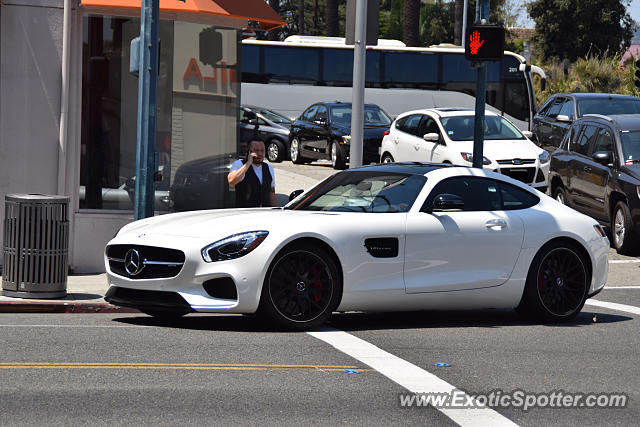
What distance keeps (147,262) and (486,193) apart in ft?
10.3

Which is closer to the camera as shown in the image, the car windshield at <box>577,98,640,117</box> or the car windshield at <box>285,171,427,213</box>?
the car windshield at <box>285,171,427,213</box>

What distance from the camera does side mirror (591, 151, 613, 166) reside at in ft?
54.6

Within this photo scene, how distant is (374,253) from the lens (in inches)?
377

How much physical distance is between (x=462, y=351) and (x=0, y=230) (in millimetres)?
7053

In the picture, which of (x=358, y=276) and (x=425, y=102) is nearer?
(x=358, y=276)

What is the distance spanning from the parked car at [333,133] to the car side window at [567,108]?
456 centimetres

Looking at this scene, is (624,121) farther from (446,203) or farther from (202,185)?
(446,203)

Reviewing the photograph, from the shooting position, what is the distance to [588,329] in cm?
1019

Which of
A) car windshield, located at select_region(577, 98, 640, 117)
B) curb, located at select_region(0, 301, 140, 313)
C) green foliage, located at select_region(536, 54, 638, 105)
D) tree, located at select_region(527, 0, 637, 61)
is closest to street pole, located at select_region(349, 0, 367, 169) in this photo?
curb, located at select_region(0, 301, 140, 313)

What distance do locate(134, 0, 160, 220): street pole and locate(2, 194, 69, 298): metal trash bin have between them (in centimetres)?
114

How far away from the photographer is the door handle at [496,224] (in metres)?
10.1

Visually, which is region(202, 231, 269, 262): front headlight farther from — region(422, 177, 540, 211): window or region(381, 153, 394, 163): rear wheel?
region(381, 153, 394, 163): rear wheel

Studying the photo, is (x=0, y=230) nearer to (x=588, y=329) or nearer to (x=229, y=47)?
(x=229, y=47)

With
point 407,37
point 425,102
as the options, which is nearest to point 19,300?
point 425,102
